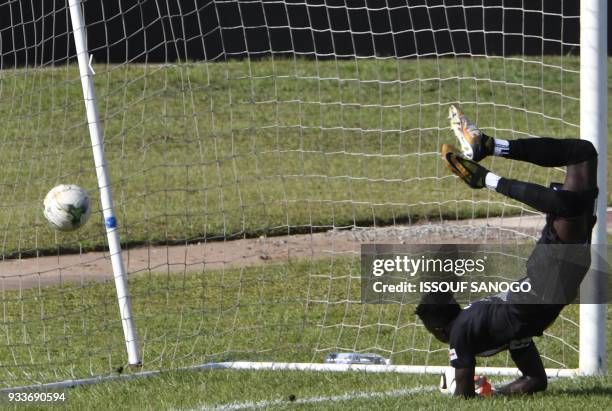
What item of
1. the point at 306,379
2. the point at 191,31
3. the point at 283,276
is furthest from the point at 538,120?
the point at 306,379

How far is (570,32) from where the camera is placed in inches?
760

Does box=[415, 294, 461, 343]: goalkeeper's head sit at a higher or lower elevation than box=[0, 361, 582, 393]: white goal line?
higher

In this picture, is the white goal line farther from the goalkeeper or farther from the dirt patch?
the dirt patch

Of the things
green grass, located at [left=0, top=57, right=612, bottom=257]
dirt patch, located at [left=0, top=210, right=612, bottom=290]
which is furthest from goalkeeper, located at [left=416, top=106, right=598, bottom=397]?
green grass, located at [left=0, top=57, right=612, bottom=257]

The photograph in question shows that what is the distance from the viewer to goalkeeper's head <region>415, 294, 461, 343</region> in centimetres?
671

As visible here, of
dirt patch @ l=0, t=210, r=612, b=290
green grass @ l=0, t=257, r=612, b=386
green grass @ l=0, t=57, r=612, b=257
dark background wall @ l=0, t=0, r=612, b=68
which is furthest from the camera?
dark background wall @ l=0, t=0, r=612, b=68

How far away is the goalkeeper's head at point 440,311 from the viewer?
6.71m

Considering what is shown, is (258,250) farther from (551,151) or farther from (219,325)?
(551,151)

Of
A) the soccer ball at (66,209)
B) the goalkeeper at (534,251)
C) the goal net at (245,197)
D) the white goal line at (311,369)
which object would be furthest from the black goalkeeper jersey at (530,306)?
the soccer ball at (66,209)

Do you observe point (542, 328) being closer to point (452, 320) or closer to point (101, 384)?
point (452, 320)

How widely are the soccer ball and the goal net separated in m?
0.84

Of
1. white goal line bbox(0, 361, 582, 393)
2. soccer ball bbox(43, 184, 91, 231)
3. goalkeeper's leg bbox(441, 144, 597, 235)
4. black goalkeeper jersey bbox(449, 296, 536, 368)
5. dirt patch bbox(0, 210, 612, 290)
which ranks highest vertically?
goalkeeper's leg bbox(441, 144, 597, 235)

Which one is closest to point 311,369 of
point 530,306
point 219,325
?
point 219,325

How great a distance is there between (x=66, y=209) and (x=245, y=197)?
6.06 m
